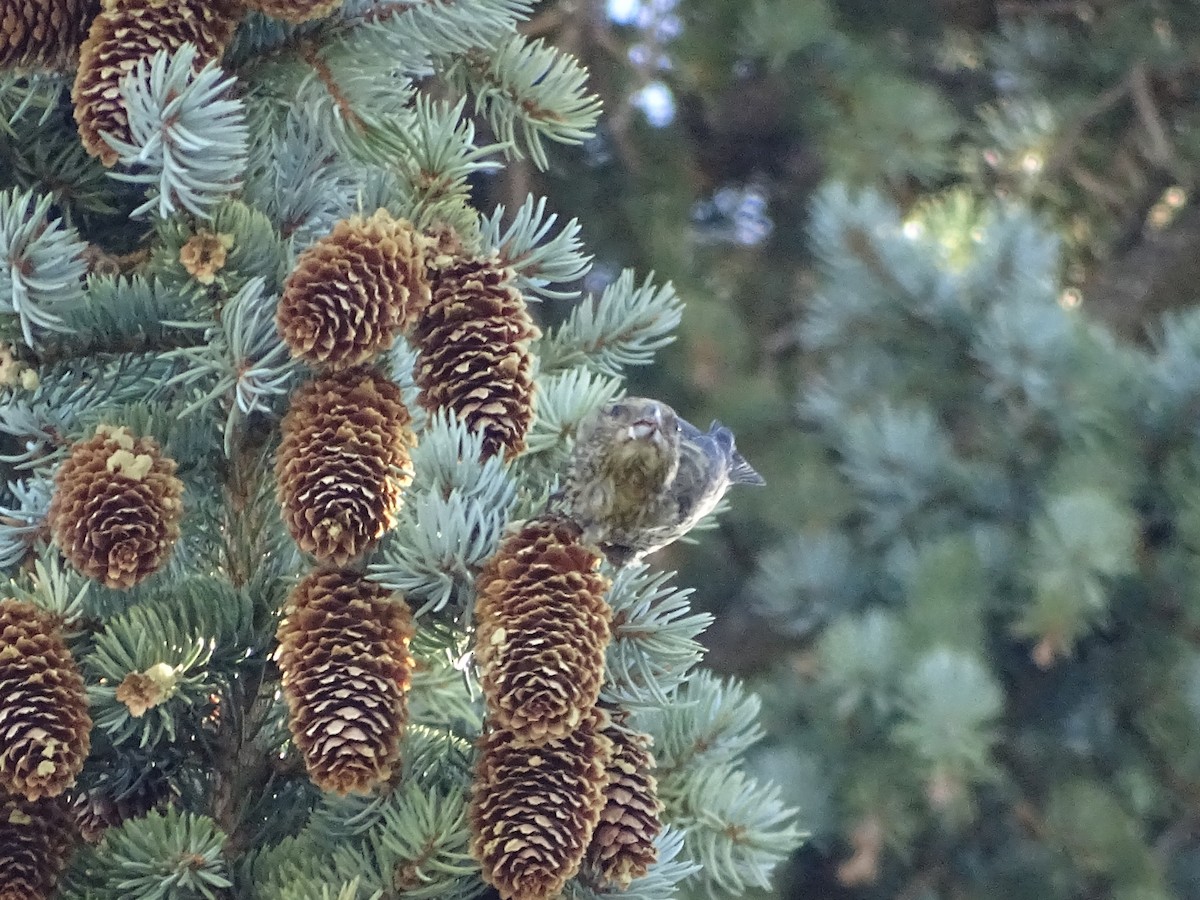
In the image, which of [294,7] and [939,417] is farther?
[939,417]

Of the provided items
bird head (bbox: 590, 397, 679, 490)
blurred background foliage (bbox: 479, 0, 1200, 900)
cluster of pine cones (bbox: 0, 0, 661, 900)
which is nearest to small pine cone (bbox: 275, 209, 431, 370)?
cluster of pine cones (bbox: 0, 0, 661, 900)

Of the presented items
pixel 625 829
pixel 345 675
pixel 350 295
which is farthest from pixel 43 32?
pixel 625 829

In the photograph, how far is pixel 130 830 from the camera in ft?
1.68

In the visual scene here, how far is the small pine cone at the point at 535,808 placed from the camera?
1.63ft

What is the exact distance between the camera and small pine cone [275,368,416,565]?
0.51 metres

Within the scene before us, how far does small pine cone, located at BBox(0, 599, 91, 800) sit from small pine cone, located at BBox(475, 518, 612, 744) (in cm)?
15

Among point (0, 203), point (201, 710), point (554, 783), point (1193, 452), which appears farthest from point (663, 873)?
point (1193, 452)

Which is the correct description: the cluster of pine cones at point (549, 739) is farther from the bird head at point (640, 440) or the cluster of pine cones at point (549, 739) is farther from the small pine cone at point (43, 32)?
the small pine cone at point (43, 32)

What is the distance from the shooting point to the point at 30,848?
520mm

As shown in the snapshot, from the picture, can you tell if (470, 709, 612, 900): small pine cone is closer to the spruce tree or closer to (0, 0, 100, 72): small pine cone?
the spruce tree

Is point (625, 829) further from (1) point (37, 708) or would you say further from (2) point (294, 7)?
(2) point (294, 7)

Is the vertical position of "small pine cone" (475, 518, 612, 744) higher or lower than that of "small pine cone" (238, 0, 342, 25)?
lower

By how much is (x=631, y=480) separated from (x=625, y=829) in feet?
0.45

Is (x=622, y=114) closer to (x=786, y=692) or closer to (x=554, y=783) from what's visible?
(x=786, y=692)
